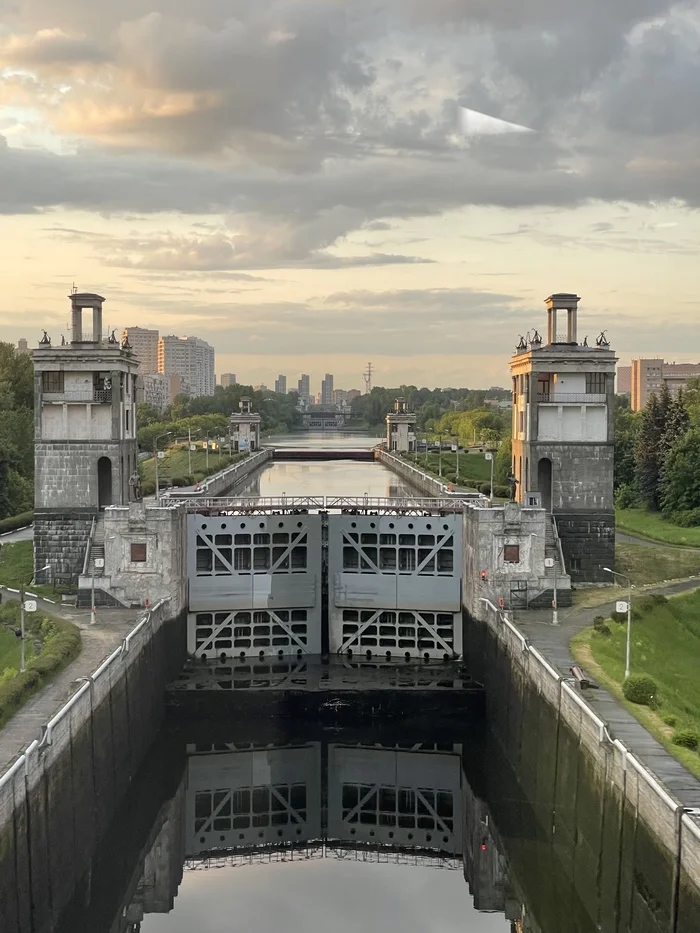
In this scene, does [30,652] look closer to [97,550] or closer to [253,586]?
[97,550]

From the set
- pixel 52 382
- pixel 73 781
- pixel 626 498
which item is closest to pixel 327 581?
pixel 52 382

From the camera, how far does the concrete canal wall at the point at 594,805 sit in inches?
746

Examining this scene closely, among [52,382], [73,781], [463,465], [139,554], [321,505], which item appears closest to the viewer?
[73,781]

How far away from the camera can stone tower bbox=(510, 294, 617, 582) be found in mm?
43000

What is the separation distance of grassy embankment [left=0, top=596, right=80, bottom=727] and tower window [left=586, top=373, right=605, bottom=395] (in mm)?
23356

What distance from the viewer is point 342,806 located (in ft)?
102

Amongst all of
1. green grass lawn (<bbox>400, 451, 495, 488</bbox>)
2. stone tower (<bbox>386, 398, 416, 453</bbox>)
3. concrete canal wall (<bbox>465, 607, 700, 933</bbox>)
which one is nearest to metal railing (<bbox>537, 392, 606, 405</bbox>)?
concrete canal wall (<bbox>465, 607, 700, 933</bbox>)

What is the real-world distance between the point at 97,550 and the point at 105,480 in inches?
281

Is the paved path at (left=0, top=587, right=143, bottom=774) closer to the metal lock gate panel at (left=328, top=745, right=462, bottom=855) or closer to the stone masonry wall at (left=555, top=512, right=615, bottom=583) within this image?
the metal lock gate panel at (left=328, top=745, right=462, bottom=855)

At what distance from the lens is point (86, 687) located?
2598 cm

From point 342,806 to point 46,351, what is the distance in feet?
73.3

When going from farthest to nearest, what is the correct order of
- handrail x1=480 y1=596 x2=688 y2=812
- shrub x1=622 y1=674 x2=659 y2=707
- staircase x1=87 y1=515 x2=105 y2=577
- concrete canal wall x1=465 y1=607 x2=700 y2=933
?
staircase x1=87 y1=515 x2=105 y2=577
shrub x1=622 y1=674 x2=659 y2=707
handrail x1=480 y1=596 x2=688 y2=812
concrete canal wall x1=465 y1=607 x2=700 y2=933

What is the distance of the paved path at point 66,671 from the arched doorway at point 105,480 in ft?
18.5

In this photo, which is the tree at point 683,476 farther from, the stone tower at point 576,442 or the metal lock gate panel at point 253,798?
the metal lock gate panel at point 253,798
